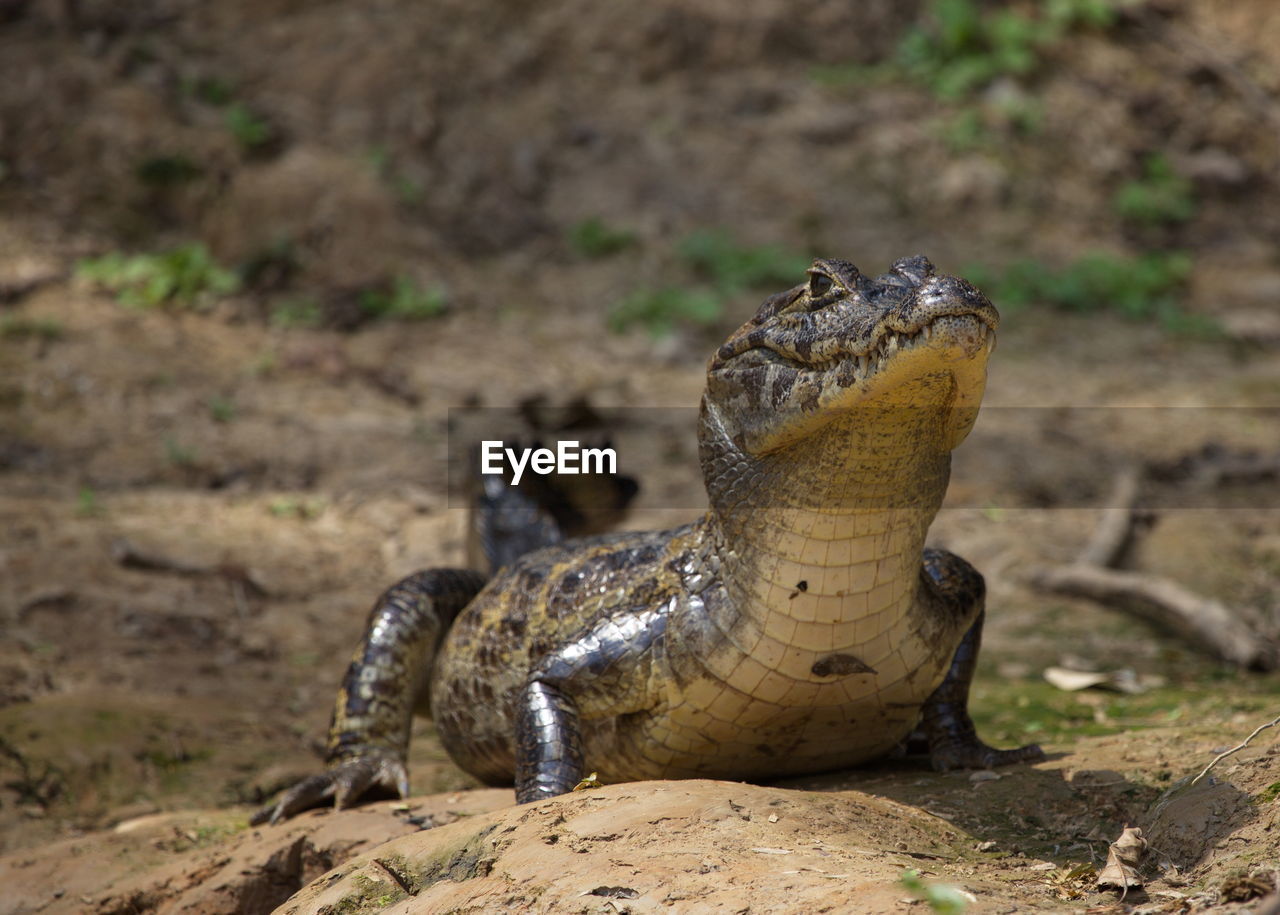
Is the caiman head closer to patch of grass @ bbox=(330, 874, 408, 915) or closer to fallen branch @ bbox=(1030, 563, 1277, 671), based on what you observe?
patch of grass @ bbox=(330, 874, 408, 915)

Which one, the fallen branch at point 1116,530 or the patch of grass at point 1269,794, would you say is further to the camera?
the fallen branch at point 1116,530

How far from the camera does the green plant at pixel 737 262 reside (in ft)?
34.6

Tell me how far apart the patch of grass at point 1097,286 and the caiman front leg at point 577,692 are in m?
7.49

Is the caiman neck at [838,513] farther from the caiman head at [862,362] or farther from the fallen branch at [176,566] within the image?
the fallen branch at [176,566]

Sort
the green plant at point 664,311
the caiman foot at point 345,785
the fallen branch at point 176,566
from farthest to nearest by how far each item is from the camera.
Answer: the green plant at point 664,311, the fallen branch at point 176,566, the caiman foot at point 345,785

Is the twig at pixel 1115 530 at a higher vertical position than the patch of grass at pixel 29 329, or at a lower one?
lower

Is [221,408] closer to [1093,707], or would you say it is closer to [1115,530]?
[1115,530]

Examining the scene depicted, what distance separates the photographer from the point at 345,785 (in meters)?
4.29

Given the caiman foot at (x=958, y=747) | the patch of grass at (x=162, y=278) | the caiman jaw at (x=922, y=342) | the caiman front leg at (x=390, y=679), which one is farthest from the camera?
the patch of grass at (x=162, y=278)

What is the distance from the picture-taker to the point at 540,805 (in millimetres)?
3184

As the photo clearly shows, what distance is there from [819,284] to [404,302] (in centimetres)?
704

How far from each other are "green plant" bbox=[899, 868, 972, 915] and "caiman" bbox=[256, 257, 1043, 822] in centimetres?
92

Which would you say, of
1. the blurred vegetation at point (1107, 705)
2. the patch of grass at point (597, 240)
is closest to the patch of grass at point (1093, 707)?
the blurred vegetation at point (1107, 705)

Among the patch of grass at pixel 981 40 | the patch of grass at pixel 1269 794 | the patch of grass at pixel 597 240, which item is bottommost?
the patch of grass at pixel 1269 794
